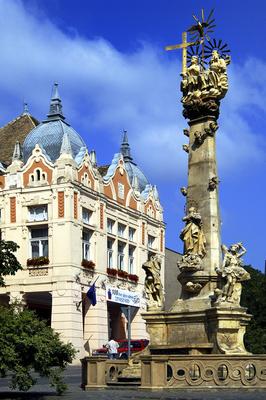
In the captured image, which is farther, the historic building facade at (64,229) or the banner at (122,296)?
the banner at (122,296)

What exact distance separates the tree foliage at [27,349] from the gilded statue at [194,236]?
574 centimetres

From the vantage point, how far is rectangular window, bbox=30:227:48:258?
49.5m

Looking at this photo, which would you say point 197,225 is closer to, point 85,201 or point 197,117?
point 197,117

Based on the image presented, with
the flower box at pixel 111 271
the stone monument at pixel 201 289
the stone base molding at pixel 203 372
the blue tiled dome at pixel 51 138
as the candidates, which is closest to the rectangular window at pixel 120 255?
the flower box at pixel 111 271

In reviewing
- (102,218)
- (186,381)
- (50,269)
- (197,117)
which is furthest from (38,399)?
(102,218)

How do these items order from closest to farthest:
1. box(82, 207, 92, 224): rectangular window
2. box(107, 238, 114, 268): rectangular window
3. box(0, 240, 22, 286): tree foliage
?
box(0, 240, 22, 286): tree foliage → box(82, 207, 92, 224): rectangular window → box(107, 238, 114, 268): rectangular window

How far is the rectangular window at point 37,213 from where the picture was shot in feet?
162

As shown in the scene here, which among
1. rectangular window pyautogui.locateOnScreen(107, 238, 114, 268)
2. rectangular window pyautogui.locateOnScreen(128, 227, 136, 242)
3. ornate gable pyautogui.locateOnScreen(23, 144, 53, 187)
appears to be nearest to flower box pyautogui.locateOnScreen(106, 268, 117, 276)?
rectangular window pyautogui.locateOnScreen(107, 238, 114, 268)

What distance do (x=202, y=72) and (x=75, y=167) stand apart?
27.1 meters

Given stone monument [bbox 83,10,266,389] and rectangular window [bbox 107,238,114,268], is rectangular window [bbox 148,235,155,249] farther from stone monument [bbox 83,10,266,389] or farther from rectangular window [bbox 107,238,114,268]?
stone monument [bbox 83,10,266,389]

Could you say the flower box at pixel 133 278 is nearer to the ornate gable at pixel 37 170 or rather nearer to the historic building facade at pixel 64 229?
the historic building facade at pixel 64 229

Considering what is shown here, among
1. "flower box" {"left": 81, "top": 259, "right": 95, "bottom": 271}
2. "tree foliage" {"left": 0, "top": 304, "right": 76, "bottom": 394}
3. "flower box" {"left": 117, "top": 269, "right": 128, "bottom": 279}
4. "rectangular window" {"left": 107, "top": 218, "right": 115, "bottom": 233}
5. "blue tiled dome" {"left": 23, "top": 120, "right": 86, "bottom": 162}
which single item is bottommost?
"tree foliage" {"left": 0, "top": 304, "right": 76, "bottom": 394}

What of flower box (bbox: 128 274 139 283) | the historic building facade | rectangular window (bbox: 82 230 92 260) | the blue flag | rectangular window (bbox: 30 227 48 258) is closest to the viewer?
the blue flag

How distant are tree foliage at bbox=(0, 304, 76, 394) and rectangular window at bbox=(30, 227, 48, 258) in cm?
3229
